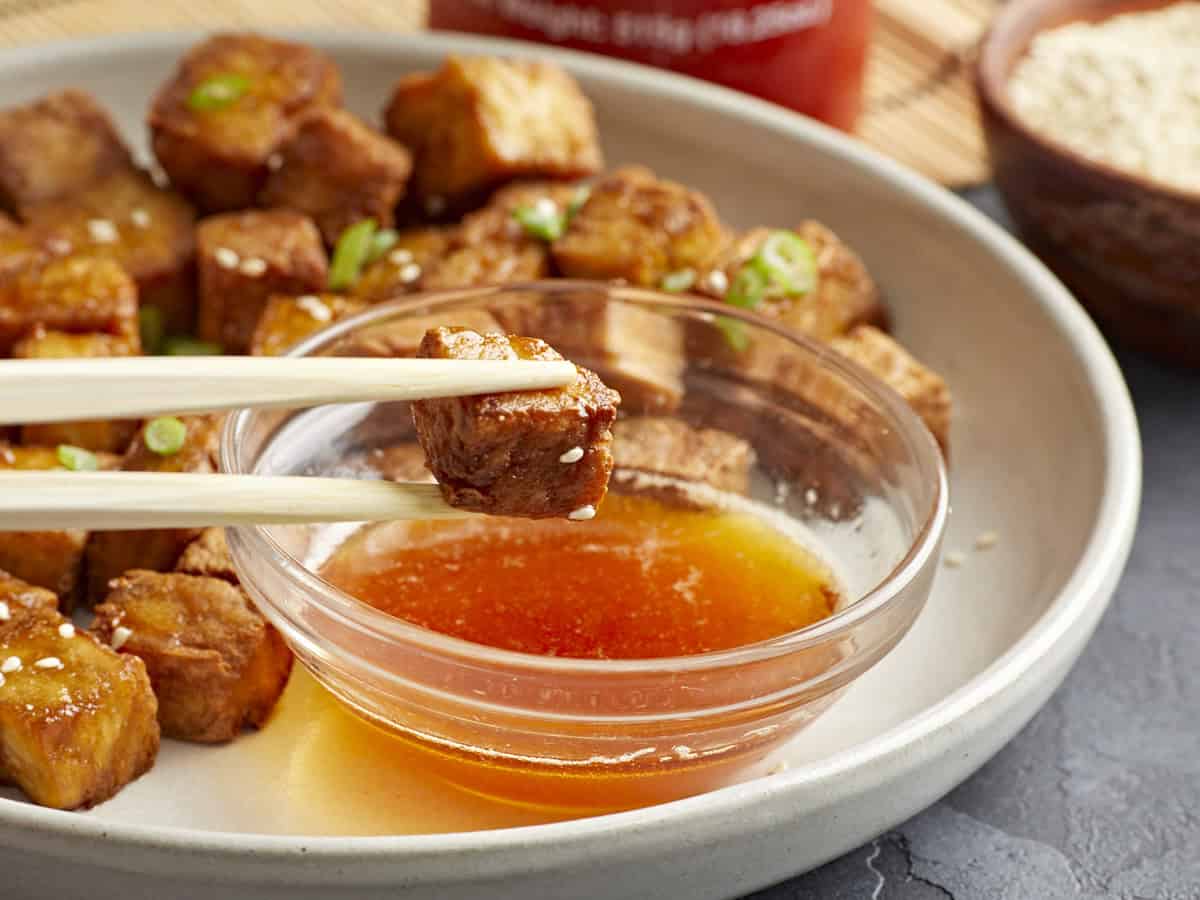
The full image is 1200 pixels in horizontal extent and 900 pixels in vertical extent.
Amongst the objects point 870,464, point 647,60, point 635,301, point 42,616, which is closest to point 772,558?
point 870,464

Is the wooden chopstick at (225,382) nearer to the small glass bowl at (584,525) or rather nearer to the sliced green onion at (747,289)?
the small glass bowl at (584,525)

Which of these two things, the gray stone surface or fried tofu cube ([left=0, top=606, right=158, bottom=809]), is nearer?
fried tofu cube ([left=0, top=606, right=158, bottom=809])

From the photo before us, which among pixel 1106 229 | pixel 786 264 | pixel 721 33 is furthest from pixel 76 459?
pixel 1106 229

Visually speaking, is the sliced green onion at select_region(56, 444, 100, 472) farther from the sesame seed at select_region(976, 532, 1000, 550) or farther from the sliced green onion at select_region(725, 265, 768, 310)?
the sesame seed at select_region(976, 532, 1000, 550)

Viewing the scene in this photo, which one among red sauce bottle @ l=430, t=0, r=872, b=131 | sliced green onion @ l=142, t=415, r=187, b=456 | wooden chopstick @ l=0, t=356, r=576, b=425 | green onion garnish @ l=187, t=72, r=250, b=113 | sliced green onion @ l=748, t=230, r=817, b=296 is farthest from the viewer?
red sauce bottle @ l=430, t=0, r=872, b=131

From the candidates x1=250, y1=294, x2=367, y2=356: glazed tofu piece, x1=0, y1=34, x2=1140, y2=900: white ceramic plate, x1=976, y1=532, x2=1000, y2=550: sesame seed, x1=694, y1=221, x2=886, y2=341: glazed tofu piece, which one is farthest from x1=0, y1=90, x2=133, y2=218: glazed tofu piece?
x1=976, y1=532, x2=1000, y2=550: sesame seed

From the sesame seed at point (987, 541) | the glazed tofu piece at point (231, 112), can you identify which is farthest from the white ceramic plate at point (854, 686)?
the glazed tofu piece at point (231, 112)
